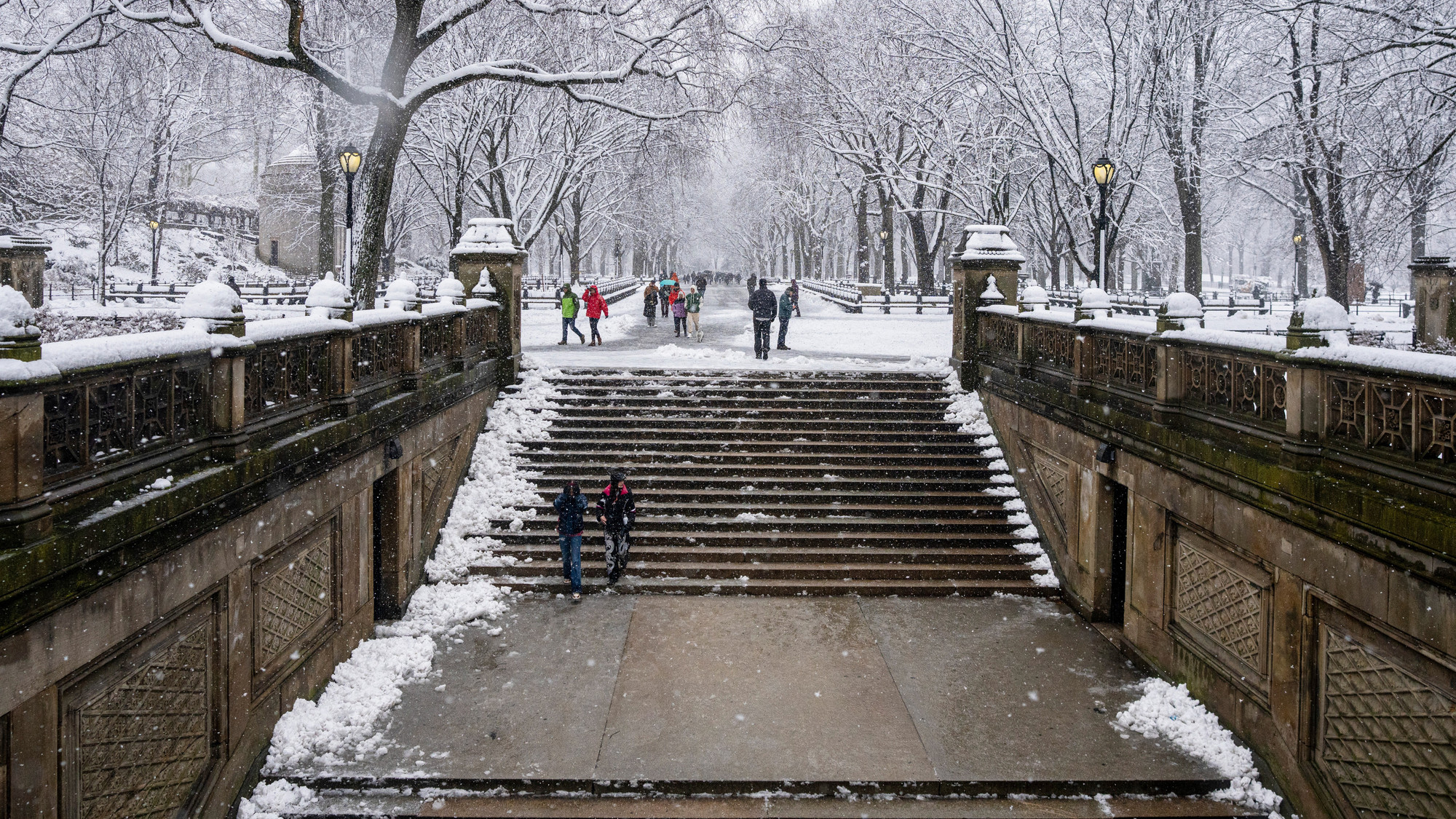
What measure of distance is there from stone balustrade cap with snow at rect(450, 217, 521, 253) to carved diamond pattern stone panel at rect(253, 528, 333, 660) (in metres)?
8.89

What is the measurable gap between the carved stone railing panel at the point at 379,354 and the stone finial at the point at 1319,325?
8761 millimetres

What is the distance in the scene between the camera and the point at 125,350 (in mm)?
5859

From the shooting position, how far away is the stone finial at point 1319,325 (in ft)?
23.2

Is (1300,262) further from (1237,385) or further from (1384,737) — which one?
(1384,737)

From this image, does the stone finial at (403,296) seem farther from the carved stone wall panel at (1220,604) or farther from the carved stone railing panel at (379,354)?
the carved stone wall panel at (1220,604)

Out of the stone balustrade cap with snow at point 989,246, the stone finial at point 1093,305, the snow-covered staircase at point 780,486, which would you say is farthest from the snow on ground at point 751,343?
the stone finial at point 1093,305

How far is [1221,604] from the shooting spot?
8.50 metres

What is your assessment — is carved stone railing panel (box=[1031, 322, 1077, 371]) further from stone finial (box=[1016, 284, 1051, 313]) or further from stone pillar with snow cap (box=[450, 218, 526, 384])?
stone pillar with snow cap (box=[450, 218, 526, 384])

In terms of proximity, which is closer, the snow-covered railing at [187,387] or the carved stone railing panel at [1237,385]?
the snow-covered railing at [187,387]

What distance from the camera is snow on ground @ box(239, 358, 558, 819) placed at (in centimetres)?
796

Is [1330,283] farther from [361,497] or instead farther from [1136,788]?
[361,497]

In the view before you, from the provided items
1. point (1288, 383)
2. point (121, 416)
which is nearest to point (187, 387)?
point (121, 416)

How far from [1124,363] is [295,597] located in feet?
29.3

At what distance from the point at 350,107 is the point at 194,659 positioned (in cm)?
2192
